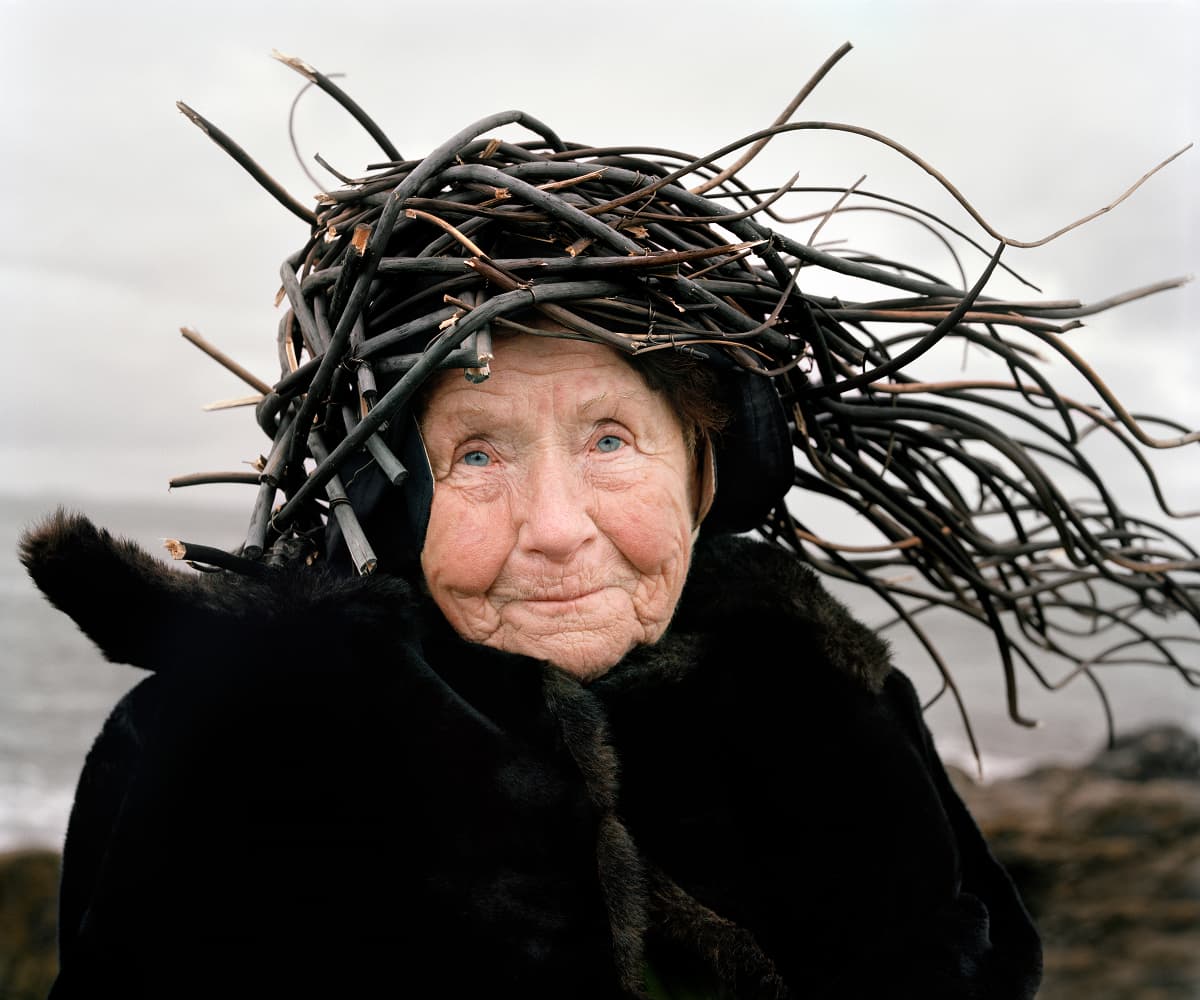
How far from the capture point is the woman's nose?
66.6 inches

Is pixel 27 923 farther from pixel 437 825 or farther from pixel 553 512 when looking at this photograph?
pixel 553 512

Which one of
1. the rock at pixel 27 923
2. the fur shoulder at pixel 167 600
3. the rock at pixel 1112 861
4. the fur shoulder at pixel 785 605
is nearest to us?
the fur shoulder at pixel 167 600

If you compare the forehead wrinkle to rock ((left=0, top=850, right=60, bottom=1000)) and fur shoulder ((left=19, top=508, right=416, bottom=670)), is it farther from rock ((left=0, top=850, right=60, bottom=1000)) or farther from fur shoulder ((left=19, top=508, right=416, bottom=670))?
rock ((left=0, top=850, right=60, bottom=1000))

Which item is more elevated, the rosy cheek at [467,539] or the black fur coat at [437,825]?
the rosy cheek at [467,539]

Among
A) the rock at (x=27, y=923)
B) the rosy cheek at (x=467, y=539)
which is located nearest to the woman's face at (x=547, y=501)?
the rosy cheek at (x=467, y=539)

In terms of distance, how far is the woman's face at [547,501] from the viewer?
1.71 meters

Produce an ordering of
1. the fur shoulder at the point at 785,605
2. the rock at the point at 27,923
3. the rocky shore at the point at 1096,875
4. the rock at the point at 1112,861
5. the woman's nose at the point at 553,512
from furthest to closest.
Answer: the rock at the point at 1112,861 → the rocky shore at the point at 1096,875 → the rock at the point at 27,923 → the fur shoulder at the point at 785,605 → the woman's nose at the point at 553,512

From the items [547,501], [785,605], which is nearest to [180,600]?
[547,501]

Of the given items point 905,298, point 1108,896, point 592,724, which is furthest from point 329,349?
point 1108,896

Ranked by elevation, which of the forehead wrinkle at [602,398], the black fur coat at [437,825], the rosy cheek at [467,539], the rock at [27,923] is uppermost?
the forehead wrinkle at [602,398]

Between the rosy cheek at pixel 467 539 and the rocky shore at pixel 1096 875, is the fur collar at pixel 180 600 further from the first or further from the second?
the rocky shore at pixel 1096 875

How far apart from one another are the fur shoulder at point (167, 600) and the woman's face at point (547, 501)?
7.0 inches

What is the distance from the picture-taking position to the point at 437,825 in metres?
1.57

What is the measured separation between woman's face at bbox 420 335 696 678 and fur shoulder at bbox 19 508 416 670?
18 centimetres
